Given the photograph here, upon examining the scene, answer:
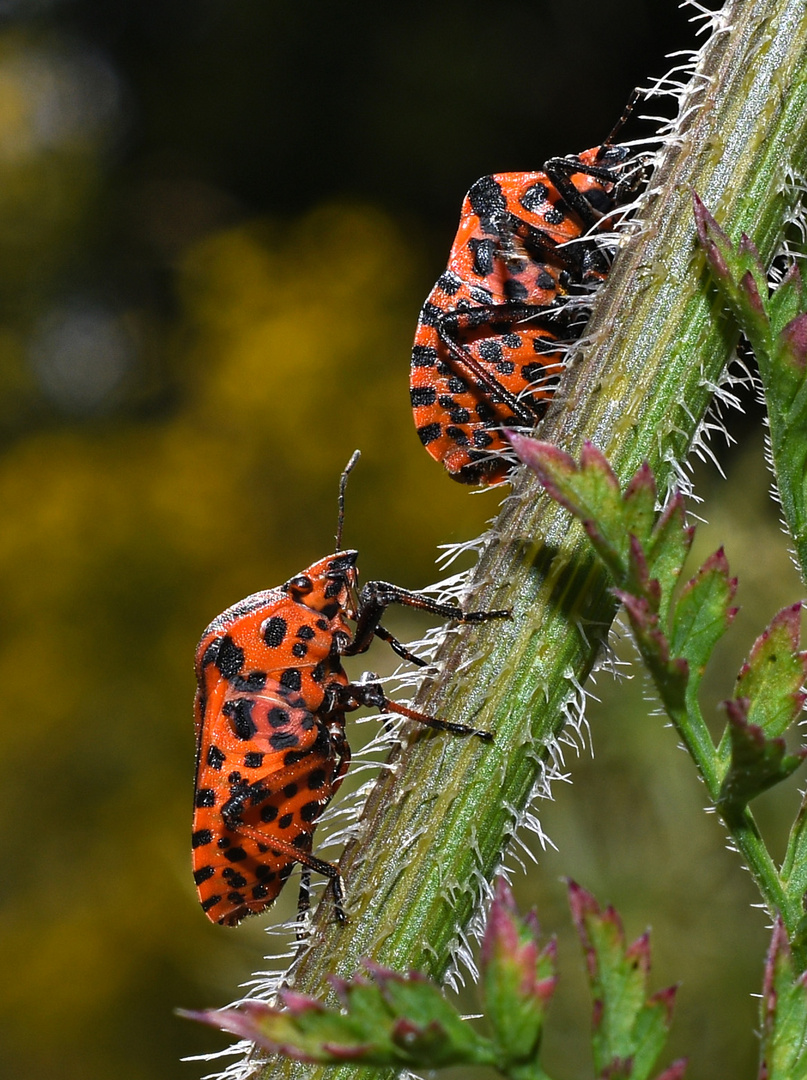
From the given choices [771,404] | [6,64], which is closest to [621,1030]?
[771,404]

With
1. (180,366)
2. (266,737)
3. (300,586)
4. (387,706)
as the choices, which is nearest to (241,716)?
(266,737)

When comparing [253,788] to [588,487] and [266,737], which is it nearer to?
[266,737]

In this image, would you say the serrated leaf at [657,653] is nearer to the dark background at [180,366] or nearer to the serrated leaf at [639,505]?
the serrated leaf at [639,505]

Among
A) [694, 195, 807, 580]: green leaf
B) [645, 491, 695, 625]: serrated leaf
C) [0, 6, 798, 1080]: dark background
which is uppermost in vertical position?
[694, 195, 807, 580]: green leaf

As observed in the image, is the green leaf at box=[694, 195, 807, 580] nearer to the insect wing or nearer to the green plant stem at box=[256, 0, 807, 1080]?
the green plant stem at box=[256, 0, 807, 1080]

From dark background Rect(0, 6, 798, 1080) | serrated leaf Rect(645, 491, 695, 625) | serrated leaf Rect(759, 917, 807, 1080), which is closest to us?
serrated leaf Rect(759, 917, 807, 1080)

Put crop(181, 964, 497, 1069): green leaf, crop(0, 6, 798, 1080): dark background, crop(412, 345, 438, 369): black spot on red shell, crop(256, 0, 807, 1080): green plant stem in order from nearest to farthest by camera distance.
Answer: crop(181, 964, 497, 1069): green leaf → crop(256, 0, 807, 1080): green plant stem → crop(412, 345, 438, 369): black spot on red shell → crop(0, 6, 798, 1080): dark background

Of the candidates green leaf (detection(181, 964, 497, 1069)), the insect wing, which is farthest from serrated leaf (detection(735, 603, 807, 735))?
the insect wing
